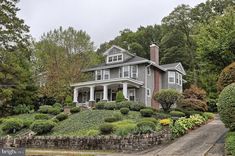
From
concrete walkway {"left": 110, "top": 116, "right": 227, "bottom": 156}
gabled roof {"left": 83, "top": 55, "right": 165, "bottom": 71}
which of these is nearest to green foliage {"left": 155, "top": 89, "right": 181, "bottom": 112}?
concrete walkway {"left": 110, "top": 116, "right": 227, "bottom": 156}

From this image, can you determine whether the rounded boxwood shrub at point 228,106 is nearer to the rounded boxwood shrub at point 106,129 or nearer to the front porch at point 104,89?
the rounded boxwood shrub at point 106,129

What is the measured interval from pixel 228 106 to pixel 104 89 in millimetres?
19815

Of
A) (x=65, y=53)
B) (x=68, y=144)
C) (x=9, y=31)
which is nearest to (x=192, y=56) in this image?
(x=65, y=53)

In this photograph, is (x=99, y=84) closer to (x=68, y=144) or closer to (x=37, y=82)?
(x=37, y=82)

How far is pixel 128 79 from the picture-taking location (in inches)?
1244

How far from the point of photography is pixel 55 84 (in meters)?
35.7

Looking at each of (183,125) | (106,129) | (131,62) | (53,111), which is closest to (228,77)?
(183,125)

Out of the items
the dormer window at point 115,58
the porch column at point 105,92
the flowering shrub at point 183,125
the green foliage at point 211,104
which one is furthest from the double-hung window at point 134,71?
the flowering shrub at point 183,125

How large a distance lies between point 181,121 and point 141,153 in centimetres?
533

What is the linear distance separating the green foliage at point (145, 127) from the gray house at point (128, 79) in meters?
13.1

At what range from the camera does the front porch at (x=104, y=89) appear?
32291 millimetres

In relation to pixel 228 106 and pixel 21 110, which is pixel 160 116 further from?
pixel 21 110

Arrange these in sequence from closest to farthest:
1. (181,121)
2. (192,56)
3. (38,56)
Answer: (181,121), (38,56), (192,56)

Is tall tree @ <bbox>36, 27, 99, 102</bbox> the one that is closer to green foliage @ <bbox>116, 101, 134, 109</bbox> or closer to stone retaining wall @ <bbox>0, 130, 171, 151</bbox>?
green foliage @ <bbox>116, 101, 134, 109</bbox>
